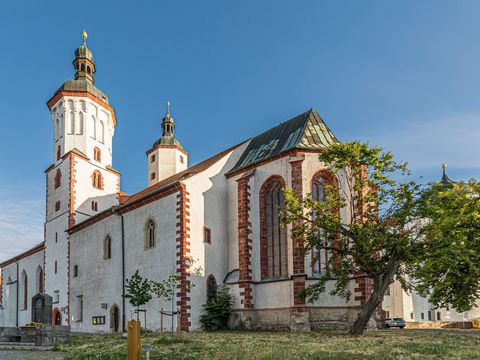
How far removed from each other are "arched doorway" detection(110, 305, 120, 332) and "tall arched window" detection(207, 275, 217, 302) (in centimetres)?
704

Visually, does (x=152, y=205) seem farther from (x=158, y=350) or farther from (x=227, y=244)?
(x=158, y=350)

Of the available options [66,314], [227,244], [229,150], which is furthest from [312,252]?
[66,314]

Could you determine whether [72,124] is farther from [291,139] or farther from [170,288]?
[291,139]

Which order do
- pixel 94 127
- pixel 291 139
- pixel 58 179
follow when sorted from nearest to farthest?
1. pixel 291 139
2. pixel 58 179
3. pixel 94 127

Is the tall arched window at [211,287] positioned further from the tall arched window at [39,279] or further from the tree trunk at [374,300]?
the tall arched window at [39,279]

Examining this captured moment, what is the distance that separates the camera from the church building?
2730cm

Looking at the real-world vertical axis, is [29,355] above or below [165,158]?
below

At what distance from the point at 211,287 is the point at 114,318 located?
767 centimetres

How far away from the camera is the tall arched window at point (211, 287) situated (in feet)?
95.2

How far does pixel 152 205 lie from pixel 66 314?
12935 mm

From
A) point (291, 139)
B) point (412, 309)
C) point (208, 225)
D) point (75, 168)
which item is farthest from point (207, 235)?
point (412, 309)

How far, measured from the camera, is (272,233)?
94.9 ft

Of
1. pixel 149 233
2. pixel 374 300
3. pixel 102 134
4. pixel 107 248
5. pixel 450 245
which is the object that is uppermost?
pixel 102 134

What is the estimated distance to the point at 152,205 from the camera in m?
31.1
